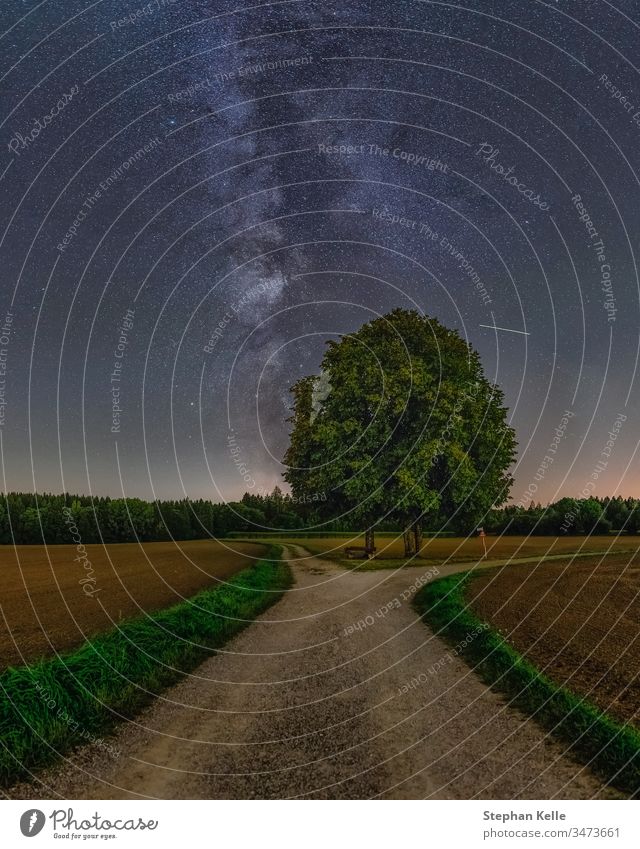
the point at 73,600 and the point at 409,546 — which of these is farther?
the point at 409,546

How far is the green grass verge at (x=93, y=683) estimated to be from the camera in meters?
7.11

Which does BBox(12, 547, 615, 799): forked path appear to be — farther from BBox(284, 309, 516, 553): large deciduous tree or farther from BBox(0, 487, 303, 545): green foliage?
BBox(0, 487, 303, 545): green foliage

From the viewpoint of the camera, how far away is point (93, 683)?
30.1 ft

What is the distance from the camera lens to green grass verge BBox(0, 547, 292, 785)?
7.11 m

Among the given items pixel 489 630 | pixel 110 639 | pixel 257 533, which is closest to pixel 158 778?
pixel 110 639

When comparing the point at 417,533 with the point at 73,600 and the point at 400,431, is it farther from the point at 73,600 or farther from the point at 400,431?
the point at 73,600

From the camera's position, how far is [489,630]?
46.5 feet

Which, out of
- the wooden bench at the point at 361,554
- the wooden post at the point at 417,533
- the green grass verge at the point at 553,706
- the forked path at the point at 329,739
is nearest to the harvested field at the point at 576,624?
the green grass verge at the point at 553,706

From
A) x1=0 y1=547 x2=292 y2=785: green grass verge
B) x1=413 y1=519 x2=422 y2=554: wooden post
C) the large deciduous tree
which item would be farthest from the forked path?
x1=413 y1=519 x2=422 y2=554: wooden post

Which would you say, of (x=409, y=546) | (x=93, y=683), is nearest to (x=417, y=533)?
(x=409, y=546)

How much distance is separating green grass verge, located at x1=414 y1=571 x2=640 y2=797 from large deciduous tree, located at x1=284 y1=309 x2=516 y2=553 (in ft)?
57.4

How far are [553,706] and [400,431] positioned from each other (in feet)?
87.1

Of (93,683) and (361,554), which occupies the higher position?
(93,683)

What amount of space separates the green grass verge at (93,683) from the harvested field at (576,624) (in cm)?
777
